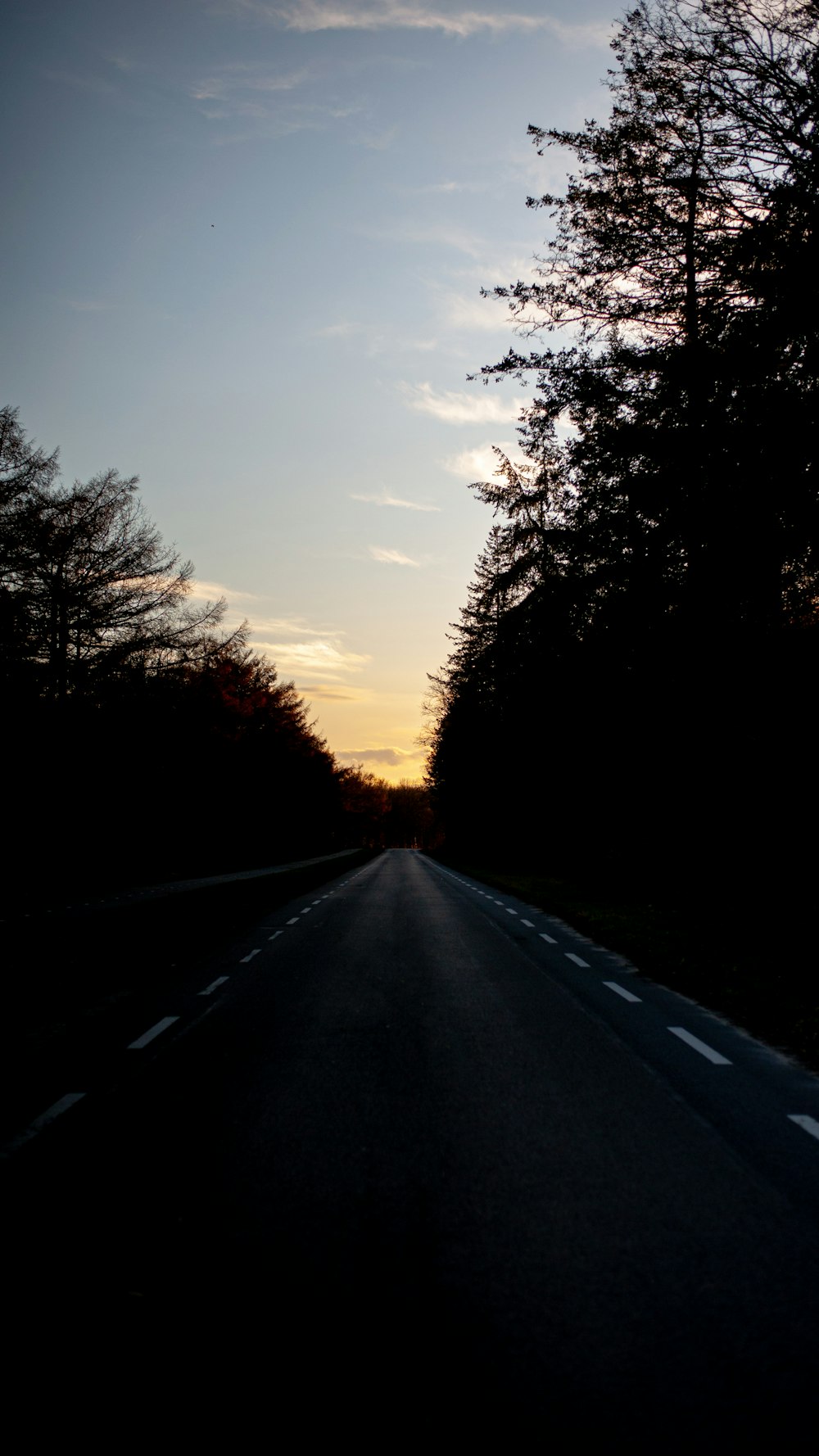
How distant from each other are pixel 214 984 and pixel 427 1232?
7233mm

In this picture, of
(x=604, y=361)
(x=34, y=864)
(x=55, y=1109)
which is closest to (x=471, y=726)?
(x=34, y=864)

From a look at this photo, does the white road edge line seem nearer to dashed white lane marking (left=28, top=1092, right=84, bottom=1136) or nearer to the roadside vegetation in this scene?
dashed white lane marking (left=28, top=1092, right=84, bottom=1136)

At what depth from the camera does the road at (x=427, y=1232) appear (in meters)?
2.74

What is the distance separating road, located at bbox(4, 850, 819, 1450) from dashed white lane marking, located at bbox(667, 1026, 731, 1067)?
0.12 feet

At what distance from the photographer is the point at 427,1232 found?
3869mm

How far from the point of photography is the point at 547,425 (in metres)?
16.7

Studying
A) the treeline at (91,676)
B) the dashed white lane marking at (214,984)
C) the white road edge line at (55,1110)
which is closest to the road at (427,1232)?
the white road edge line at (55,1110)

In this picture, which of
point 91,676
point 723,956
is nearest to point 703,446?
point 723,956

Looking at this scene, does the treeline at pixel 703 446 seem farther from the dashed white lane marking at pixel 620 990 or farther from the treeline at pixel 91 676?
the treeline at pixel 91 676

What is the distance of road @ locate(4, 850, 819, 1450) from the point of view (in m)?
2.74

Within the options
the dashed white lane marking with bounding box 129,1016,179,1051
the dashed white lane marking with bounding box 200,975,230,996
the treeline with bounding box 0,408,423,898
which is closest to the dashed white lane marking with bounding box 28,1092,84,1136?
the dashed white lane marking with bounding box 129,1016,179,1051

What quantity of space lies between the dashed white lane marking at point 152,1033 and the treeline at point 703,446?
9368mm

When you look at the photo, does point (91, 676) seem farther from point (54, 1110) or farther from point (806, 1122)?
point (806, 1122)

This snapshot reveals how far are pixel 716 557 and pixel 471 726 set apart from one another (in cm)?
4197
